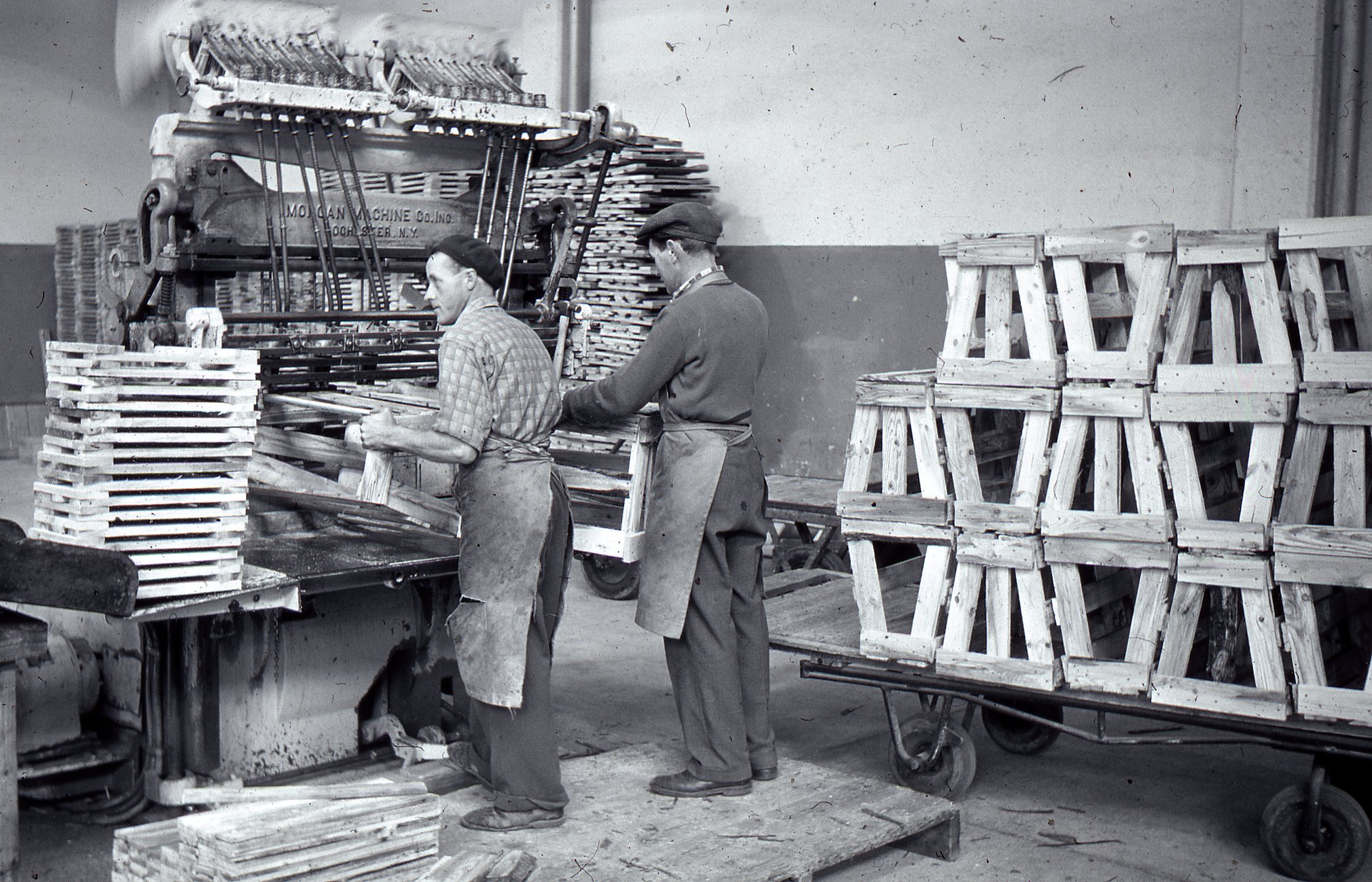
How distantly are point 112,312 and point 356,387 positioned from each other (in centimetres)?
82

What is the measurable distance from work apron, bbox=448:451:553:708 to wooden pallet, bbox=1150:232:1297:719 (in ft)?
6.02

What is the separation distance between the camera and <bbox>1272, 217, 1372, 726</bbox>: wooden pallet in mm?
3660

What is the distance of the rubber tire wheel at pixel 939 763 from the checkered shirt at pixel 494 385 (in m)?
1.69

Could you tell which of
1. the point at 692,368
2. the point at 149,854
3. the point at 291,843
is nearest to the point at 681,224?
the point at 692,368

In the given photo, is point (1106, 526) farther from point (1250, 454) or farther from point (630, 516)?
point (630, 516)

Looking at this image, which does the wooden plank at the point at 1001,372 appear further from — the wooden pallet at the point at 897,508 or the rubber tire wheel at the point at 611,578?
the rubber tire wheel at the point at 611,578

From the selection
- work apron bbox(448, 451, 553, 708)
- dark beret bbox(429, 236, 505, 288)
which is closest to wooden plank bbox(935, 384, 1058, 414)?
work apron bbox(448, 451, 553, 708)

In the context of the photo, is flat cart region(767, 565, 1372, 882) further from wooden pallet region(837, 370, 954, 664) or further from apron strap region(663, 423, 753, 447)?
apron strap region(663, 423, 753, 447)

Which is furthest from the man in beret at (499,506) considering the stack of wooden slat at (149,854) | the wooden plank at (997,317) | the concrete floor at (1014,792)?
the wooden plank at (997,317)

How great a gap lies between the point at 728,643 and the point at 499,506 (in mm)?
842

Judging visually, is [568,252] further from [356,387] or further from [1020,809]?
[1020,809]

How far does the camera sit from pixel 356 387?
184 inches

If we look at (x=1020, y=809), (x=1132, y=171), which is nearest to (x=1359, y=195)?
(x=1132, y=171)

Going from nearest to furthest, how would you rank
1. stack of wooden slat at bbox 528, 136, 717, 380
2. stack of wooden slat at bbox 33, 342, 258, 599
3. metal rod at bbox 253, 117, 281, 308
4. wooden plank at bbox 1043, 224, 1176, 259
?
1. stack of wooden slat at bbox 33, 342, 258, 599
2. wooden plank at bbox 1043, 224, 1176, 259
3. metal rod at bbox 253, 117, 281, 308
4. stack of wooden slat at bbox 528, 136, 717, 380
